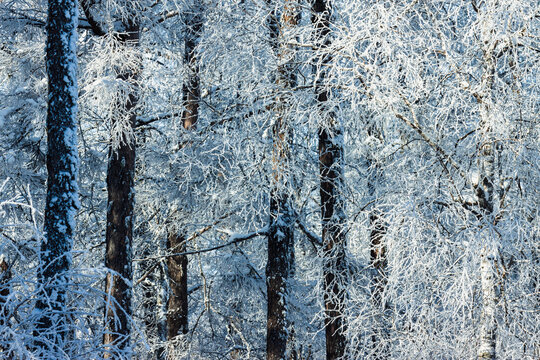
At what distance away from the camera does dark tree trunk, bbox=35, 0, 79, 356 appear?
5.89 m

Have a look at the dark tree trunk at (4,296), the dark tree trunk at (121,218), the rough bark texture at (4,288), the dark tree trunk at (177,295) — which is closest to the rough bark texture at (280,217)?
the dark tree trunk at (121,218)

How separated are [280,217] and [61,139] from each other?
4436 mm

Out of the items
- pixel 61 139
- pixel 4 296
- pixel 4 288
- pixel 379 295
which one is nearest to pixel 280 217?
pixel 379 295

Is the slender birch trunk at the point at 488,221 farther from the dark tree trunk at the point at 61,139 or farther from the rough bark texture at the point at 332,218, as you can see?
the dark tree trunk at the point at 61,139

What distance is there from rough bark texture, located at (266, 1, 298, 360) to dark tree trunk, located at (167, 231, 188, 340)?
3.69 meters

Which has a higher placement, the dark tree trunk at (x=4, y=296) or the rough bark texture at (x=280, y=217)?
the rough bark texture at (x=280, y=217)

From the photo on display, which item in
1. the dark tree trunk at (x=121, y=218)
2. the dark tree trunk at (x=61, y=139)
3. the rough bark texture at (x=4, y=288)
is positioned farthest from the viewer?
the dark tree trunk at (x=121, y=218)

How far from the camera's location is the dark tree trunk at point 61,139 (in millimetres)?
5887

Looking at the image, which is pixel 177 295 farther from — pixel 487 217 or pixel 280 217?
pixel 487 217

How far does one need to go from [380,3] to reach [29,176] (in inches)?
275

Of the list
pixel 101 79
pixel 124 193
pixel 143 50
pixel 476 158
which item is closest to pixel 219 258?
pixel 124 193

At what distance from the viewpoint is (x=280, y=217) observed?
31.9 ft

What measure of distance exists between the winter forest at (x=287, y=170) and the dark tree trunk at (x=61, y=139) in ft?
0.06

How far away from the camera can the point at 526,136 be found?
675 centimetres
